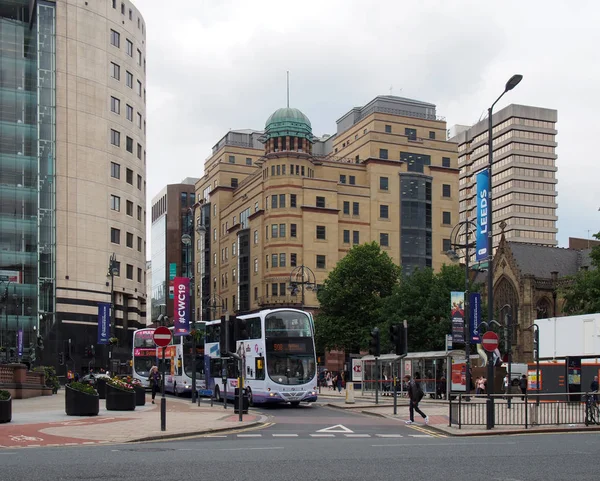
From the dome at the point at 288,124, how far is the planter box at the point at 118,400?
72035 millimetres

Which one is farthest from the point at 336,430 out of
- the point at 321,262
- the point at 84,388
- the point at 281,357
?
the point at 321,262

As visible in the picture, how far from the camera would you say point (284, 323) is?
3769cm

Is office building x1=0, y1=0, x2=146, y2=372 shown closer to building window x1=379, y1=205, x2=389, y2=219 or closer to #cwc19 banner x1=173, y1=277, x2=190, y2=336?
#cwc19 banner x1=173, y1=277, x2=190, y2=336

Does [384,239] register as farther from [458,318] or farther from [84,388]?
[84,388]

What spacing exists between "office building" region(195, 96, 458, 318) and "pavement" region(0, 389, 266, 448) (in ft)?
200

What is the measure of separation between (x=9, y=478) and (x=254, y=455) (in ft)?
16.4

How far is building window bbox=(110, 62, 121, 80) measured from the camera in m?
81.0

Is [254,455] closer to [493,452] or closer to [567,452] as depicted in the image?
[493,452]

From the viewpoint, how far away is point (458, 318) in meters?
40.8

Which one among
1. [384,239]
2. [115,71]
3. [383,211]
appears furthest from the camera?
[383,211]

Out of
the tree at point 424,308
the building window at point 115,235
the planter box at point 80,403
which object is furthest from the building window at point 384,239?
the planter box at point 80,403

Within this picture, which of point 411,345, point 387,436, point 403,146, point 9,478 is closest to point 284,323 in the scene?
point 387,436

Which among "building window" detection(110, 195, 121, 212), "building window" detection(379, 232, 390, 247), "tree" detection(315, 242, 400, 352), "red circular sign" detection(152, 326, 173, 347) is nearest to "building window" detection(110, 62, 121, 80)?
"building window" detection(110, 195, 121, 212)

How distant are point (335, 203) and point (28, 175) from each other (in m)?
37.4
